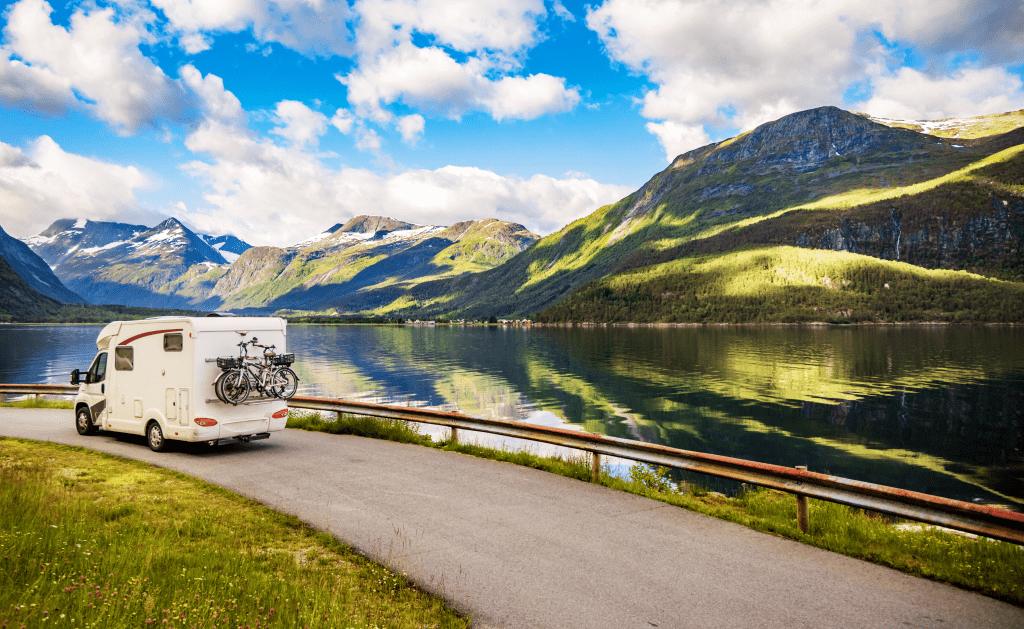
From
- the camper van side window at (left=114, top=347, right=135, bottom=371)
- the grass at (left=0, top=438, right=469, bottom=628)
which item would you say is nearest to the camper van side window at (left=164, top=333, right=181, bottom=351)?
the camper van side window at (left=114, top=347, right=135, bottom=371)

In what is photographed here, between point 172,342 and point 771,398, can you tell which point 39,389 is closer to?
point 172,342

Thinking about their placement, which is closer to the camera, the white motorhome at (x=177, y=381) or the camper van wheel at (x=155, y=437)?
the white motorhome at (x=177, y=381)

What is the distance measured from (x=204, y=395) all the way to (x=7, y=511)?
8.06 m

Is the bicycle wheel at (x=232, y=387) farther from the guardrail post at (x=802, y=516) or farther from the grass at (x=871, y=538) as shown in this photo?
the guardrail post at (x=802, y=516)

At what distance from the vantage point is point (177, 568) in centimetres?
709

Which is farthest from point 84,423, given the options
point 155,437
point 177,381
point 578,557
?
point 578,557

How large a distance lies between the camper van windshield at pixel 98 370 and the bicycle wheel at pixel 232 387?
5931 mm

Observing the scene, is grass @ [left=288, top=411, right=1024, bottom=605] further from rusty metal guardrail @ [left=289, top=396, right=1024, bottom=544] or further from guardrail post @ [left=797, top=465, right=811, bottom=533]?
rusty metal guardrail @ [left=289, top=396, right=1024, bottom=544]

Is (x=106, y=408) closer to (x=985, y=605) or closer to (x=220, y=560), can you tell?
(x=220, y=560)

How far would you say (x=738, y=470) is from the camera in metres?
10.9

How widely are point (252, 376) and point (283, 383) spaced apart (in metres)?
1.02

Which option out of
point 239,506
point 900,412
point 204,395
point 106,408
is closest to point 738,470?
point 239,506

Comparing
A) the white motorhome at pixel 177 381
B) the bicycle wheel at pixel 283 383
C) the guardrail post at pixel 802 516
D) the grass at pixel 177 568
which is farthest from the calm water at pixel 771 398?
the grass at pixel 177 568

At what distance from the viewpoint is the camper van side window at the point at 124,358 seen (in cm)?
1784
